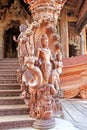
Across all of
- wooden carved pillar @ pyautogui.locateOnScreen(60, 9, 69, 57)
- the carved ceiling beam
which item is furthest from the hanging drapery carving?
wooden carved pillar @ pyautogui.locateOnScreen(60, 9, 69, 57)

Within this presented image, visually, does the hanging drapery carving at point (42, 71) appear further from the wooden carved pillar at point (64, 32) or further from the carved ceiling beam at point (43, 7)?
the wooden carved pillar at point (64, 32)

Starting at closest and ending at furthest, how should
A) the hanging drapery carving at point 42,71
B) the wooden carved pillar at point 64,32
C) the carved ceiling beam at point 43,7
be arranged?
1. the hanging drapery carving at point 42,71
2. the carved ceiling beam at point 43,7
3. the wooden carved pillar at point 64,32

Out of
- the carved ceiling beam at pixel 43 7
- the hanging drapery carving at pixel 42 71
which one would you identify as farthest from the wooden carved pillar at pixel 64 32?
the hanging drapery carving at pixel 42 71

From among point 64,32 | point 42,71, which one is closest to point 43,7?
point 42,71

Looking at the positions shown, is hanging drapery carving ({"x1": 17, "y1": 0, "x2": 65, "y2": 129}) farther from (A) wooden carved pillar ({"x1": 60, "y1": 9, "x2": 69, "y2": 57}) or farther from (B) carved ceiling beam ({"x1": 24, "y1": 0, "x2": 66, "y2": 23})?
(A) wooden carved pillar ({"x1": 60, "y1": 9, "x2": 69, "y2": 57})

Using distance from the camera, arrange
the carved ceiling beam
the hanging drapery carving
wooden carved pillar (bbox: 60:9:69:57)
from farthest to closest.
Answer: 1. wooden carved pillar (bbox: 60:9:69:57)
2. the carved ceiling beam
3. the hanging drapery carving

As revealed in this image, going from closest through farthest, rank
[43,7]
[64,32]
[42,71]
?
[42,71], [43,7], [64,32]

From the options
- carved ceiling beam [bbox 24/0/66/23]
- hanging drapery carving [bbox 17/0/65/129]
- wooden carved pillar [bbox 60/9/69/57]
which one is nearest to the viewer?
hanging drapery carving [bbox 17/0/65/129]

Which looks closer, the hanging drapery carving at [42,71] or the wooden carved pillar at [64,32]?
the hanging drapery carving at [42,71]

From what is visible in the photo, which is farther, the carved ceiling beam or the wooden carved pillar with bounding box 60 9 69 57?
the wooden carved pillar with bounding box 60 9 69 57

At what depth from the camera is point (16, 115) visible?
3311 millimetres

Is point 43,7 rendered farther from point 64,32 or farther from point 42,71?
point 64,32

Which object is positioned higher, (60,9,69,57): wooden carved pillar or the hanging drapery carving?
(60,9,69,57): wooden carved pillar

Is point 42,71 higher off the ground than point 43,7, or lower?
lower
